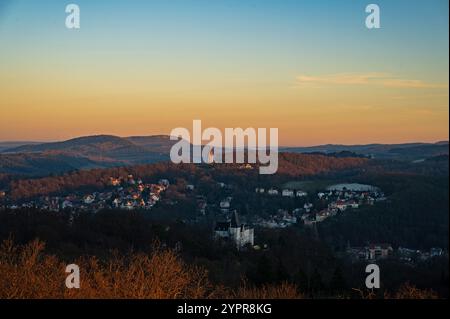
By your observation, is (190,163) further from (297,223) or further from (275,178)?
(297,223)

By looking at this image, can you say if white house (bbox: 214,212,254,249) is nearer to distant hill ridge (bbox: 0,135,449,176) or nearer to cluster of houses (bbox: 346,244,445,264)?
cluster of houses (bbox: 346,244,445,264)

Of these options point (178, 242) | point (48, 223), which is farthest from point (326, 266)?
point (48, 223)

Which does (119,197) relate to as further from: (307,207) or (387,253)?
(387,253)

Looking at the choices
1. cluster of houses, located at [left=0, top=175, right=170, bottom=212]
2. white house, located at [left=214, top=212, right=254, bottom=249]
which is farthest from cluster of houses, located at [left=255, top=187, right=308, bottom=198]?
white house, located at [left=214, top=212, right=254, bottom=249]

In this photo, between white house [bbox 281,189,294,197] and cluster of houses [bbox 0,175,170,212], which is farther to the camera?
white house [bbox 281,189,294,197]

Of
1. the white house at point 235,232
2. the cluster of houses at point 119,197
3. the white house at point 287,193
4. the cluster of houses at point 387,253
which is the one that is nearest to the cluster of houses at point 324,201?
the white house at point 287,193
